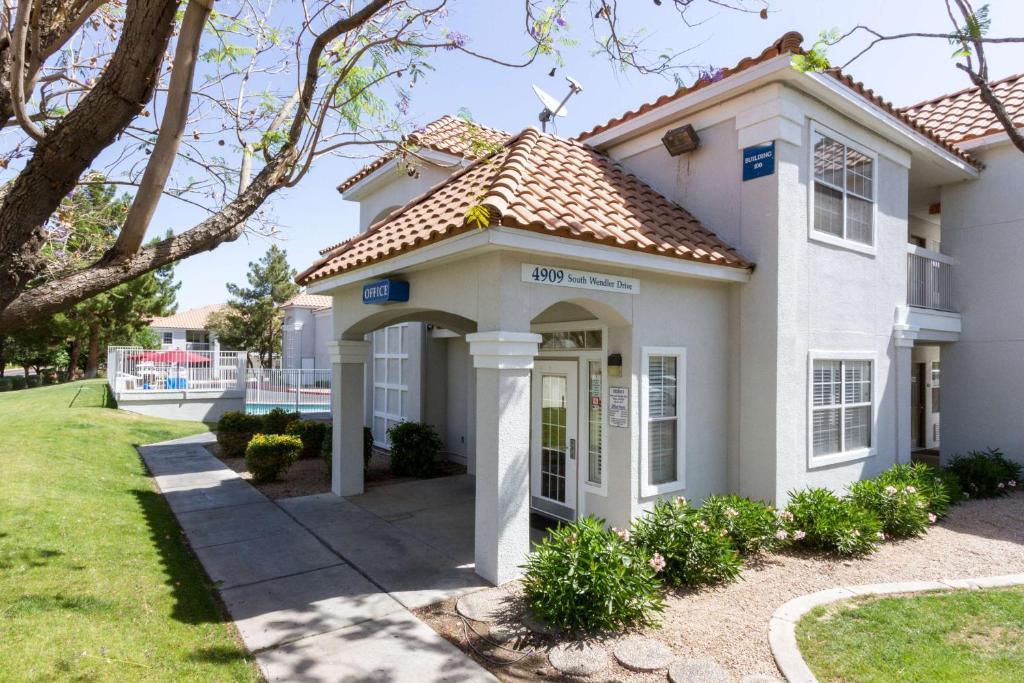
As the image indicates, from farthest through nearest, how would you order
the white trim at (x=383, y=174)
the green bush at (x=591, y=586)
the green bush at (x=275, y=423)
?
the green bush at (x=275, y=423)
the white trim at (x=383, y=174)
the green bush at (x=591, y=586)

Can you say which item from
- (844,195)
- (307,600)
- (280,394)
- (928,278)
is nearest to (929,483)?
(928,278)

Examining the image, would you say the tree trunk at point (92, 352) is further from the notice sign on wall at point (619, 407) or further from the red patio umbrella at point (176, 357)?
the notice sign on wall at point (619, 407)

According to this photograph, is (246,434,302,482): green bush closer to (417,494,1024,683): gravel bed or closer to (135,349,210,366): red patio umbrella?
(417,494,1024,683): gravel bed

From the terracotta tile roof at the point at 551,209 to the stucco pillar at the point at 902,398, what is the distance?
14.4 feet

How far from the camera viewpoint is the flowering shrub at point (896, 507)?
7641mm

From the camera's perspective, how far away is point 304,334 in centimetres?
3772

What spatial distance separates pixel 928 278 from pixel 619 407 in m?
8.08

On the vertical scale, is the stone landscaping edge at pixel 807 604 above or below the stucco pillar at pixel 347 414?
below

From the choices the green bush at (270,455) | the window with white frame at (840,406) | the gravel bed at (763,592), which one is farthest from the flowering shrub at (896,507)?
the green bush at (270,455)

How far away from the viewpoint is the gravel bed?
4.59m

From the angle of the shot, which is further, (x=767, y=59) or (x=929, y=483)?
(x=929, y=483)

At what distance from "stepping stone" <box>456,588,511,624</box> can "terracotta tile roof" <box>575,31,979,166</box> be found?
5551 mm

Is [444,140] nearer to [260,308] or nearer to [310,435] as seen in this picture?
[310,435]

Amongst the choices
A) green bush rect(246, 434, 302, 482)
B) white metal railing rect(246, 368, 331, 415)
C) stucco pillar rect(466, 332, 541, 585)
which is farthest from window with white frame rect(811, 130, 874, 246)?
white metal railing rect(246, 368, 331, 415)
